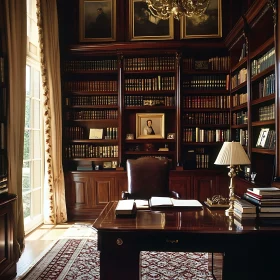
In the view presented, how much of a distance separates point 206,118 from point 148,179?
6.39ft

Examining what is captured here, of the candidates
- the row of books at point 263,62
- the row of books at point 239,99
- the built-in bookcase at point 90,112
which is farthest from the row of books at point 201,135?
the row of books at point 263,62

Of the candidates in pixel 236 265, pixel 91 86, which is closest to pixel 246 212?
pixel 236 265

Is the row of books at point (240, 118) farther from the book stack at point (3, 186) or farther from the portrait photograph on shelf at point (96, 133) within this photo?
the book stack at point (3, 186)

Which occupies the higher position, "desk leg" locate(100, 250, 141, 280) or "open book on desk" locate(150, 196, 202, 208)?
"open book on desk" locate(150, 196, 202, 208)

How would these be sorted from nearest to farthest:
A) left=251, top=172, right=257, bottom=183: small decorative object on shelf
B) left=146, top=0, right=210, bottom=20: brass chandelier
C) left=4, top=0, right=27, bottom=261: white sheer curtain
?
1. left=146, top=0, right=210, bottom=20: brass chandelier
2. left=4, top=0, right=27, bottom=261: white sheer curtain
3. left=251, top=172, right=257, bottom=183: small decorative object on shelf

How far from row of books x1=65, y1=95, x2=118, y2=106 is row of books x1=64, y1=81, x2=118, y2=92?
0.11m

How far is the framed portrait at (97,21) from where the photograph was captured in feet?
17.0

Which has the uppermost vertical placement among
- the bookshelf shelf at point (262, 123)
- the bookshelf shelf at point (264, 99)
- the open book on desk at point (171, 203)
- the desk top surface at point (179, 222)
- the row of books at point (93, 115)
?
the bookshelf shelf at point (264, 99)

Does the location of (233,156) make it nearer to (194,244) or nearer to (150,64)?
(194,244)

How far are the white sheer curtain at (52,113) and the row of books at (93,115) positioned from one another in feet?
1.35

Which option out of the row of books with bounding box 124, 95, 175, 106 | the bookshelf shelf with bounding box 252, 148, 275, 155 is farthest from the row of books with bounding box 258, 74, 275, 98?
the row of books with bounding box 124, 95, 175, 106

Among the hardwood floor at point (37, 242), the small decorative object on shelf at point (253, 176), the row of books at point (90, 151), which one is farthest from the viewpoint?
the row of books at point (90, 151)

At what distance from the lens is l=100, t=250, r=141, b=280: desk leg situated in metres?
1.88

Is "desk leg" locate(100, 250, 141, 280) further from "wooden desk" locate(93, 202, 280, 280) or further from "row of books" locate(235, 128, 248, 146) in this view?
"row of books" locate(235, 128, 248, 146)
